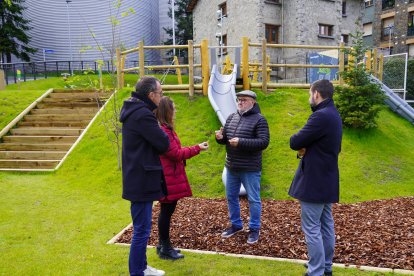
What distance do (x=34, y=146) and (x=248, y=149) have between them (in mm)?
7541

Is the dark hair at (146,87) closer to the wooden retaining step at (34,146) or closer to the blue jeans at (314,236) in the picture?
the blue jeans at (314,236)

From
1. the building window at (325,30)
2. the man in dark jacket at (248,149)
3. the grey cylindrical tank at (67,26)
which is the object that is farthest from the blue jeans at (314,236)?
the grey cylindrical tank at (67,26)

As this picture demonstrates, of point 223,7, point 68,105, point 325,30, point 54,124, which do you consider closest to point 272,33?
point 325,30

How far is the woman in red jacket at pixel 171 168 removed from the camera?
3898 mm

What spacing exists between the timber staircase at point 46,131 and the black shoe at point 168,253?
5860mm

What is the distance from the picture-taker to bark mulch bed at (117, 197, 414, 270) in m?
4.17

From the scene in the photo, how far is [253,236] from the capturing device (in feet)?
15.0

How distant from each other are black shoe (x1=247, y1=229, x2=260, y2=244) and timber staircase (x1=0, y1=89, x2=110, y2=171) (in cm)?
618

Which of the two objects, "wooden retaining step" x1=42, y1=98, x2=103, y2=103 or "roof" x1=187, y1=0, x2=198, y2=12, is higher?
"roof" x1=187, y1=0, x2=198, y2=12

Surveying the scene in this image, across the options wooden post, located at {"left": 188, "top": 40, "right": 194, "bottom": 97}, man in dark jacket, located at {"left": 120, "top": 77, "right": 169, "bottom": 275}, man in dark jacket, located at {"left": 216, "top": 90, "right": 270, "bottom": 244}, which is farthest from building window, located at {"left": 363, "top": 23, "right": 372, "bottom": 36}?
man in dark jacket, located at {"left": 120, "top": 77, "right": 169, "bottom": 275}

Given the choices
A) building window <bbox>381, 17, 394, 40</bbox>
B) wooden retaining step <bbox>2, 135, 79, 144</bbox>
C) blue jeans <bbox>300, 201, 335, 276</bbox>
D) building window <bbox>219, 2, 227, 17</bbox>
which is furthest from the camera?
building window <bbox>381, 17, 394, 40</bbox>

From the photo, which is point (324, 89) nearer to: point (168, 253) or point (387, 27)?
point (168, 253)

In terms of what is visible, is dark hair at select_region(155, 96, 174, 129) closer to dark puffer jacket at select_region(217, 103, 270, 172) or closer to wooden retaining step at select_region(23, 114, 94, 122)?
dark puffer jacket at select_region(217, 103, 270, 172)

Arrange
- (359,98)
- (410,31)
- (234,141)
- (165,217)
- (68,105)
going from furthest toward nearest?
(410,31) < (68,105) < (359,98) < (234,141) < (165,217)
